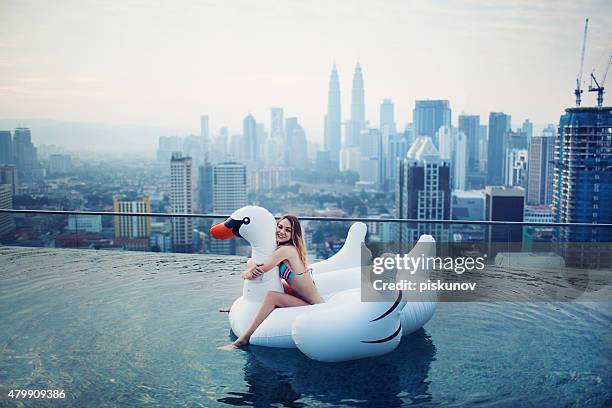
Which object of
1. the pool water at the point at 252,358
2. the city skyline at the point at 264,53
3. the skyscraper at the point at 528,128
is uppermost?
the city skyline at the point at 264,53

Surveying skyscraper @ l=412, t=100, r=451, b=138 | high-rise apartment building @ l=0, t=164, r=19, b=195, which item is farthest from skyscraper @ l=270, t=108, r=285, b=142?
high-rise apartment building @ l=0, t=164, r=19, b=195

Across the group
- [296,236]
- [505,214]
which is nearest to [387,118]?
[505,214]

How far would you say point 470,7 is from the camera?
1828 cm

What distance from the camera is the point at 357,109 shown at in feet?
119

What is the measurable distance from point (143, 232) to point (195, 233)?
23.7 inches

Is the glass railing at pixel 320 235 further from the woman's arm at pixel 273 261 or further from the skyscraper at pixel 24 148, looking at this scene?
the skyscraper at pixel 24 148

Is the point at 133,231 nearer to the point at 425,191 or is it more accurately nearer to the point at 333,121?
the point at 425,191

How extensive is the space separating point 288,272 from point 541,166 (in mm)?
19922

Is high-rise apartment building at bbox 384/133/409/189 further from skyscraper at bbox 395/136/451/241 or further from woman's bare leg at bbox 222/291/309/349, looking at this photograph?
woman's bare leg at bbox 222/291/309/349

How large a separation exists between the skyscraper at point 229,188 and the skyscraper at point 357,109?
16.0 m

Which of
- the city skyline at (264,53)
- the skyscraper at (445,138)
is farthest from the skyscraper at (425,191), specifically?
the skyscraper at (445,138)

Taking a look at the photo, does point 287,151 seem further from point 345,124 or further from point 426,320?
point 426,320

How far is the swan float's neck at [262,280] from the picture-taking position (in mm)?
3572

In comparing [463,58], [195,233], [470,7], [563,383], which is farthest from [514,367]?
[463,58]
